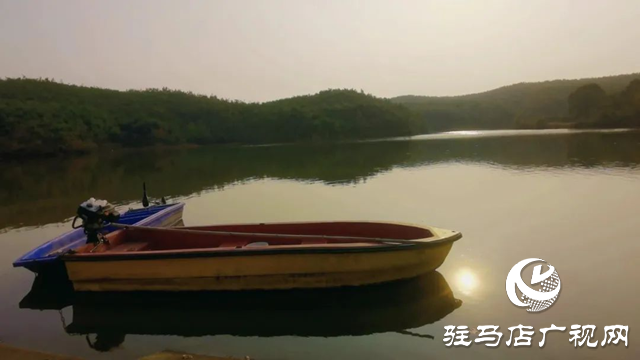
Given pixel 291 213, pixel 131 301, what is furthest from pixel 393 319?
pixel 291 213

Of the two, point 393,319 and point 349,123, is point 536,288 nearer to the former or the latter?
point 393,319

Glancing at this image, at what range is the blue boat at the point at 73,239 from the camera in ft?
26.4

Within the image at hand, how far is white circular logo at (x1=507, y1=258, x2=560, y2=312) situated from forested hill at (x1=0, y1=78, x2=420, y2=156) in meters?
59.8

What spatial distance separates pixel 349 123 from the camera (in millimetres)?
99562

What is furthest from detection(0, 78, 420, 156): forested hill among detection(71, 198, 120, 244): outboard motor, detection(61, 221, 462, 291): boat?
detection(61, 221, 462, 291): boat

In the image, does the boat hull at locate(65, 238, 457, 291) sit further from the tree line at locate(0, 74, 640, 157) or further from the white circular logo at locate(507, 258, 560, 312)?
the tree line at locate(0, 74, 640, 157)

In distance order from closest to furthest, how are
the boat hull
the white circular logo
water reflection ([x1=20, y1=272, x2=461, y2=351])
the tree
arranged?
1. water reflection ([x1=20, y1=272, x2=461, y2=351])
2. the white circular logo
3. the boat hull
4. the tree

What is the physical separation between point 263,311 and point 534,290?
4.39 m

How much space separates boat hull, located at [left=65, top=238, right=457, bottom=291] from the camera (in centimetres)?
702

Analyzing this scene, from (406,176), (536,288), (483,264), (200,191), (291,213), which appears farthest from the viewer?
(406,176)

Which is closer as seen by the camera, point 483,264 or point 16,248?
point 483,264

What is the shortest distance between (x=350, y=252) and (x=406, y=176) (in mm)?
16273

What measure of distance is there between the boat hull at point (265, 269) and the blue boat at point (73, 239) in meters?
0.87

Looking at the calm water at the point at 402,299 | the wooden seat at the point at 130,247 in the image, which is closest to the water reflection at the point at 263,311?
the calm water at the point at 402,299
